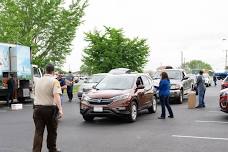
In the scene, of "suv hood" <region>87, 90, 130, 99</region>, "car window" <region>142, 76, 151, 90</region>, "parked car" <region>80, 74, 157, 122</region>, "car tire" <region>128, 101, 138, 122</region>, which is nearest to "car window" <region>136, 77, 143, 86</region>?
"parked car" <region>80, 74, 157, 122</region>

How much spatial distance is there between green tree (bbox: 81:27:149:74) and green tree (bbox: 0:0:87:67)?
96.7 inches

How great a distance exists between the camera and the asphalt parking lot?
32.1 feet

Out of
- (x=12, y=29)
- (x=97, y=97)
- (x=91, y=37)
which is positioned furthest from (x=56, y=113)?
(x=91, y=37)

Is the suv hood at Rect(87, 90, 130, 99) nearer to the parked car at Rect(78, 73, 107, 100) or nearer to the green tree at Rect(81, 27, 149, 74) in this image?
the parked car at Rect(78, 73, 107, 100)

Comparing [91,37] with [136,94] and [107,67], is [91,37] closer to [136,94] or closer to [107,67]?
[107,67]

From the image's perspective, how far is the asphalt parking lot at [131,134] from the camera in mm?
9781

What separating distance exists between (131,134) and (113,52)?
28.7m

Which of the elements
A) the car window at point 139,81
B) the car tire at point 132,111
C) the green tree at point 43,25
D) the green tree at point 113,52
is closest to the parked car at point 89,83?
the car window at point 139,81

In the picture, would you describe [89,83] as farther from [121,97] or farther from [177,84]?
[121,97]

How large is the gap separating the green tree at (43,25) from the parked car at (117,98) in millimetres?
21532

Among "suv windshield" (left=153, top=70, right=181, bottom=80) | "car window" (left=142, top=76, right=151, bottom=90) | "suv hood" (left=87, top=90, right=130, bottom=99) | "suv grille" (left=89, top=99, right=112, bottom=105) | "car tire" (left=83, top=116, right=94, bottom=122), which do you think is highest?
"suv windshield" (left=153, top=70, right=181, bottom=80)

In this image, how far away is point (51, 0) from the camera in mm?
37812

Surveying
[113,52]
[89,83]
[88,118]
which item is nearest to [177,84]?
[89,83]

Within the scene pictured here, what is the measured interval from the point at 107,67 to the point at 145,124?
26.5 meters
